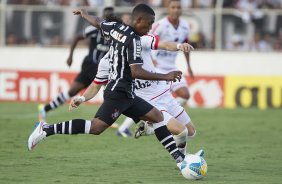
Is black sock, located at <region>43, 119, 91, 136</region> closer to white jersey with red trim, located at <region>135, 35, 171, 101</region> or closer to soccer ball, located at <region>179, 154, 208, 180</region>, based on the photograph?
soccer ball, located at <region>179, 154, 208, 180</region>

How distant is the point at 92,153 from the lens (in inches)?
492

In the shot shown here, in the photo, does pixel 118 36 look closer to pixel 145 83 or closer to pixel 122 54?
pixel 122 54

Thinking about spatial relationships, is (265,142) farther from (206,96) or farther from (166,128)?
(206,96)

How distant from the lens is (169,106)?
1148 cm

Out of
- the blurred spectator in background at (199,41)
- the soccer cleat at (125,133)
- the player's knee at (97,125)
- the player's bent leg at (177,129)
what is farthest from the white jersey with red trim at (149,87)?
the blurred spectator in background at (199,41)

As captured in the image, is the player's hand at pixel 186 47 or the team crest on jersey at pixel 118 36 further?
the team crest on jersey at pixel 118 36

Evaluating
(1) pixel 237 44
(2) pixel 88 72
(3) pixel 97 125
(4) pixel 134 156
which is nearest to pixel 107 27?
(3) pixel 97 125

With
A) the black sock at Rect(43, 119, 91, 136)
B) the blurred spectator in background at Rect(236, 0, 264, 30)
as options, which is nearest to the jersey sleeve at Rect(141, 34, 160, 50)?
the black sock at Rect(43, 119, 91, 136)

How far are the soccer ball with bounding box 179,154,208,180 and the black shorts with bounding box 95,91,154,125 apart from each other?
33.4 inches

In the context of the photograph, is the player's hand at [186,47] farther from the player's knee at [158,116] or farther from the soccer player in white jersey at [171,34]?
the soccer player in white jersey at [171,34]

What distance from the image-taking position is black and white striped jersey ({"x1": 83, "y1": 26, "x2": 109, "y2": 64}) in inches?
649

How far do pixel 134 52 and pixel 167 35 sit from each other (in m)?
5.80

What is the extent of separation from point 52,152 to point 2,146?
3.76 ft

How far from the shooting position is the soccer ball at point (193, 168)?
9.72 metres
